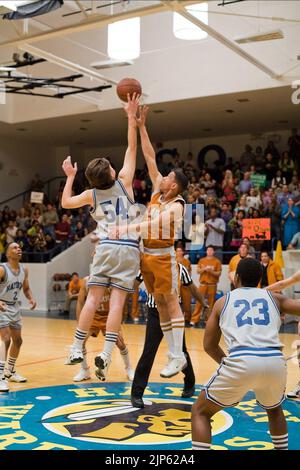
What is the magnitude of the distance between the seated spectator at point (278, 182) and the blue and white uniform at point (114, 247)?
430 inches

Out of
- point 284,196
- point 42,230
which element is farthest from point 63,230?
point 284,196

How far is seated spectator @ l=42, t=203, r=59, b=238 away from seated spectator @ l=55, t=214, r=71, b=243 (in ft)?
1.16

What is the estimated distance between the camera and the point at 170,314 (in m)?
5.37

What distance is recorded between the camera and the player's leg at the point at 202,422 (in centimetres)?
351

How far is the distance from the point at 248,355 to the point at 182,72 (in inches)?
481

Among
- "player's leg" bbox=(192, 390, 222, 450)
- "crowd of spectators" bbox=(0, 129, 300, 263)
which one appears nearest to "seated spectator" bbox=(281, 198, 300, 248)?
"crowd of spectators" bbox=(0, 129, 300, 263)

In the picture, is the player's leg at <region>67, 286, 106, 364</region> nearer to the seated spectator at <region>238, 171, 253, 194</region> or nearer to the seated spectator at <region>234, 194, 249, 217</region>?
the seated spectator at <region>234, 194, 249, 217</region>

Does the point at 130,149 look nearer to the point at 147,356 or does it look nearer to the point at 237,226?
the point at 147,356

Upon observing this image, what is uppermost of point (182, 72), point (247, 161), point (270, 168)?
point (182, 72)

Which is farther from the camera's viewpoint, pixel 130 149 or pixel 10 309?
pixel 10 309

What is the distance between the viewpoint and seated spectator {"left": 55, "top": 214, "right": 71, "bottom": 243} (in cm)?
1753

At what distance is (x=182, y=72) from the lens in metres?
14.6

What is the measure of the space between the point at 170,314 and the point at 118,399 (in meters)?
1.33

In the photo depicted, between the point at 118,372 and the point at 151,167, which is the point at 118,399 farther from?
the point at 151,167
